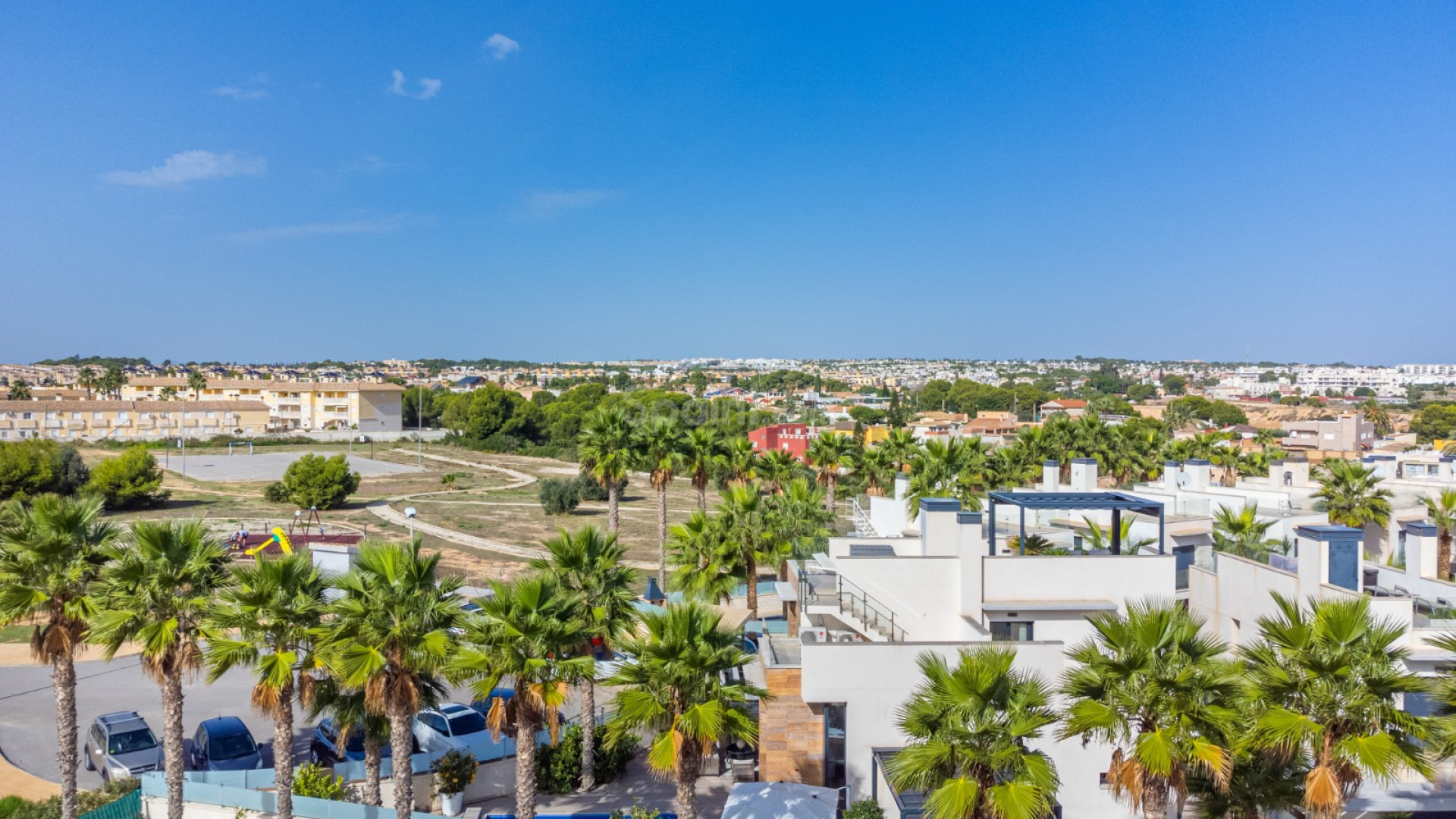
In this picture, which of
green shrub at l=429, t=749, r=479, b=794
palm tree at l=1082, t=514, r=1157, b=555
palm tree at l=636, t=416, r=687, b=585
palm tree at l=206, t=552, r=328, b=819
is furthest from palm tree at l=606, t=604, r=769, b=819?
palm tree at l=636, t=416, r=687, b=585

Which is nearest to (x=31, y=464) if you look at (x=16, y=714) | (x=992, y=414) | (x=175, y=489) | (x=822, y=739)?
(x=175, y=489)

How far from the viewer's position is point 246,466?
68188 mm

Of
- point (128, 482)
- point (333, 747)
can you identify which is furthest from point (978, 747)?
point (128, 482)

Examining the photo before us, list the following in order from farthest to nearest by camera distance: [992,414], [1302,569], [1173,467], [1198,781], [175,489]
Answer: [992,414]
[175,489]
[1173,467]
[1302,569]
[1198,781]

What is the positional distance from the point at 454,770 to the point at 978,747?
8698 mm

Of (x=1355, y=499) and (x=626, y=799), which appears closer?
(x=626, y=799)

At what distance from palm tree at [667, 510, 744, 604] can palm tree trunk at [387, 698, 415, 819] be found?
7.96m

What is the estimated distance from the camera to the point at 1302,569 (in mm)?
14062

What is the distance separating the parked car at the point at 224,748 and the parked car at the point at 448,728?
2874 mm

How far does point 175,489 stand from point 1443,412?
12769 centimetres

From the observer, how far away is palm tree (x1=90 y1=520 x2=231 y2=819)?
11.6 m

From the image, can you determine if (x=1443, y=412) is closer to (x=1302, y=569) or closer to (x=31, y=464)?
(x=1302, y=569)

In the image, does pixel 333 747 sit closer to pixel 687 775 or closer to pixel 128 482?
pixel 687 775

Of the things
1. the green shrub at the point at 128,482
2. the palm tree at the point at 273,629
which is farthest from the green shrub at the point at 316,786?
the green shrub at the point at 128,482
